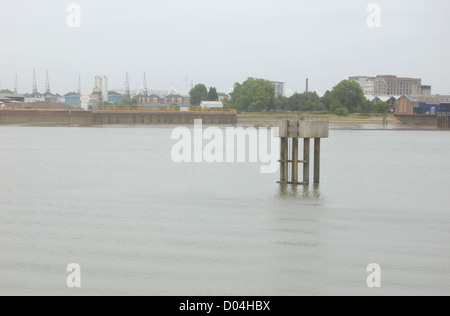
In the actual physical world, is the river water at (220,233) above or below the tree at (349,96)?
below

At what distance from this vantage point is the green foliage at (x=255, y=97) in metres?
119

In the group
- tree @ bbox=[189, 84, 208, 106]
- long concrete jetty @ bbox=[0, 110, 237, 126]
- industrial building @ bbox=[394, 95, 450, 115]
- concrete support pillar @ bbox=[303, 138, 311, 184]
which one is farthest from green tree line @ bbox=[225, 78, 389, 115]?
concrete support pillar @ bbox=[303, 138, 311, 184]

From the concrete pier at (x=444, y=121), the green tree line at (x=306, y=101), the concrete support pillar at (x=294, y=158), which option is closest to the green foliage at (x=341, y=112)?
the green tree line at (x=306, y=101)

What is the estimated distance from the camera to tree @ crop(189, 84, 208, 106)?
157250mm

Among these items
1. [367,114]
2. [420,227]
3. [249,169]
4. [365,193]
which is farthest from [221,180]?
[367,114]

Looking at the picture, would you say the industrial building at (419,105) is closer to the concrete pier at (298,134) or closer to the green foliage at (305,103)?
the green foliage at (305,103)

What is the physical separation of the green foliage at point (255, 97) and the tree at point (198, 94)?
26497 millimetres

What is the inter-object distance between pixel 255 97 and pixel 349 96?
2004 centimetres

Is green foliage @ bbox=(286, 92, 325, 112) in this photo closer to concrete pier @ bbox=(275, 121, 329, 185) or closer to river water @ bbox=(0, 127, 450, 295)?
river water @ bbox=(0, 127, 450, 295)

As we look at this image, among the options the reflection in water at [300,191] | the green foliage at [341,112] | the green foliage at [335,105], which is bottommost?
the reflection in water at [300,191]

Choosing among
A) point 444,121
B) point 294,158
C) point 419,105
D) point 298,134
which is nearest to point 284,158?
point 294,158

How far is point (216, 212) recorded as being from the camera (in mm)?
20609
